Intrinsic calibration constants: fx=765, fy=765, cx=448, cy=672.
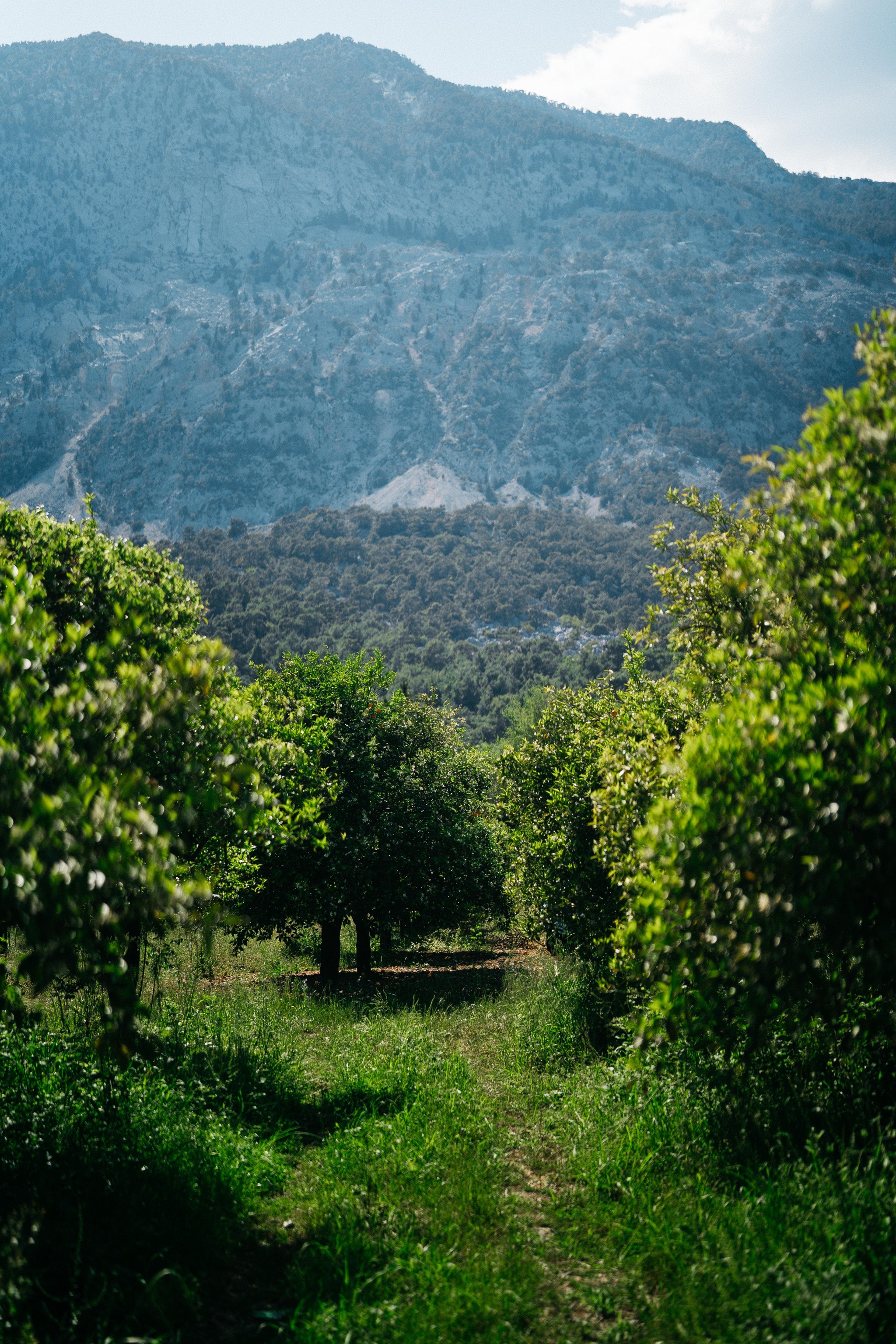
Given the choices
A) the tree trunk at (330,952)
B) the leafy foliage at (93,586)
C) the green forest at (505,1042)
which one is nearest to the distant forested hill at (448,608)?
the tree trunk at (330,952)

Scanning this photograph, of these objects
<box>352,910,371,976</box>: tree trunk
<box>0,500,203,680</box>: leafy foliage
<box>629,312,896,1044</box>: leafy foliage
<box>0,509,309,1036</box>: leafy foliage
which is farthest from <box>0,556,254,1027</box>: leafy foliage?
<box>352,910,371,976</box>: tree trunk

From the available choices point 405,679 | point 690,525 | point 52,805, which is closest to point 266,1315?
point 52,805

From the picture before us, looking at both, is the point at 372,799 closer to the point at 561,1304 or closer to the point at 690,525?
the point at 561,1304

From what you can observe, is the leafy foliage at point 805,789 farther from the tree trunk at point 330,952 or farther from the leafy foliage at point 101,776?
the tree trunk at point 330,952

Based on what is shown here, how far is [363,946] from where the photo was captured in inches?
757

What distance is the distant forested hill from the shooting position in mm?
137250

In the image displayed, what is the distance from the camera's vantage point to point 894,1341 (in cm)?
367

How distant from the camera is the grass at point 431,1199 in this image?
13.6 feet

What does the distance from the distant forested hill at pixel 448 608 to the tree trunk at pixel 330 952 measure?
95.8 meters

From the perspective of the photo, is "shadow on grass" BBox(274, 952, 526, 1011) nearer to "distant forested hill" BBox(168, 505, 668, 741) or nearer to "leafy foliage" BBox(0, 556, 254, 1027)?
"leafy foliage" BBox(0, 556, 254, 1027)

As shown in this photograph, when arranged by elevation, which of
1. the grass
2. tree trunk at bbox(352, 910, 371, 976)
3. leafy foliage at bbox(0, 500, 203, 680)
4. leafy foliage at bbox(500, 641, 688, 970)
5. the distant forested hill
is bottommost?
tree trunk at bbox(352, 910, 371, 976)

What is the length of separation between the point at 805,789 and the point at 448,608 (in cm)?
17615

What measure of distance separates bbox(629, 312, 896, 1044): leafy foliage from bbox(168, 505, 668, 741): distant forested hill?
108 metres

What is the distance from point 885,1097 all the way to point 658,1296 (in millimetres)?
2361
